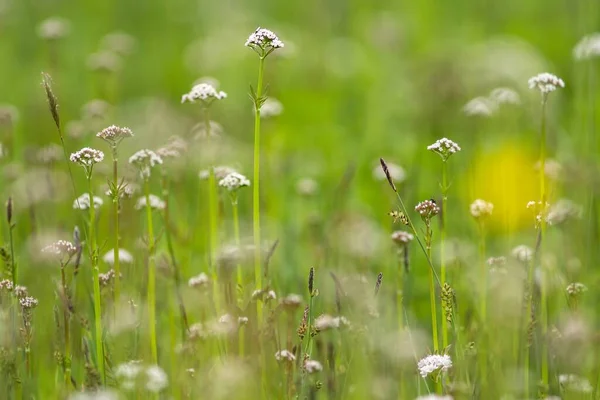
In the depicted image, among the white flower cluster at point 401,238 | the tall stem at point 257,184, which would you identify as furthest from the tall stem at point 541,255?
the tall stem at point 257,184

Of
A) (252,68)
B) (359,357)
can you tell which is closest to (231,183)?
(359,357)

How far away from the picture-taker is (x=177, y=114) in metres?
6.27

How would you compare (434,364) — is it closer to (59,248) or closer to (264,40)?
(264,40)

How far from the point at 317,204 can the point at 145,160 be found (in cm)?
237

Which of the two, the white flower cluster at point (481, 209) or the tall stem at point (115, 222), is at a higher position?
Result: the white flower cluster at point (481, 209)

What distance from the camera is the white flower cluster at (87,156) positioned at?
239cm

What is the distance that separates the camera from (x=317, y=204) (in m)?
5.08

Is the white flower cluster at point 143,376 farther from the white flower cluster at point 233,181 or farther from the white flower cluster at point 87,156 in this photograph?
the white flower cluster at point 233,181

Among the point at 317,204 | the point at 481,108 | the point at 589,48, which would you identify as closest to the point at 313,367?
the point at 481,108

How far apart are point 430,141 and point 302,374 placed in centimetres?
371

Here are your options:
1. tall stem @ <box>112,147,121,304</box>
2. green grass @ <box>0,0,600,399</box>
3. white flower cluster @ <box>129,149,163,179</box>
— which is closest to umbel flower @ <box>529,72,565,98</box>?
green grass @ <box>0,0,600,399</box>

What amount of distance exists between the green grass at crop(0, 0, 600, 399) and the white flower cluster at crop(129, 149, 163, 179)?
17 cm

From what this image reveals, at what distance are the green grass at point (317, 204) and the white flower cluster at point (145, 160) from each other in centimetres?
17

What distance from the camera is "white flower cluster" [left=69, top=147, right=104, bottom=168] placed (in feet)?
7.85
